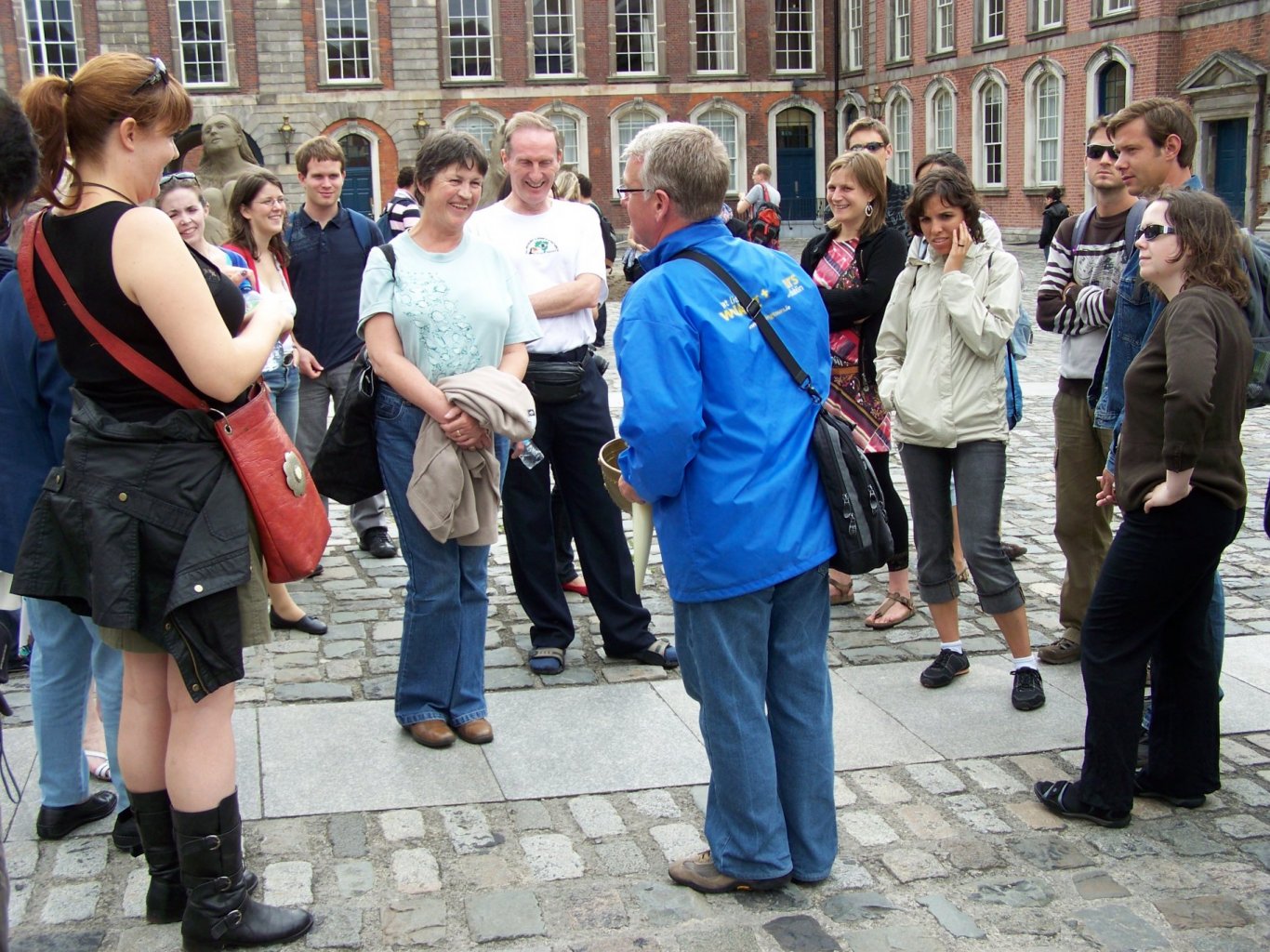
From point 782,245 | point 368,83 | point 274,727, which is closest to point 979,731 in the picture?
point 274,727

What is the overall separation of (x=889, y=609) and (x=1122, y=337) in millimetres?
Result: 1845

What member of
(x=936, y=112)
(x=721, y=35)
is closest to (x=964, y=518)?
(x=936, y=112)

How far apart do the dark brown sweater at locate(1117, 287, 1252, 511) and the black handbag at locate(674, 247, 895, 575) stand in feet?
2.88

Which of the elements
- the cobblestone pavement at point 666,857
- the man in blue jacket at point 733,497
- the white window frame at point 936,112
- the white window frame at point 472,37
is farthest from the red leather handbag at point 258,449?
the white window frame at point 472,37

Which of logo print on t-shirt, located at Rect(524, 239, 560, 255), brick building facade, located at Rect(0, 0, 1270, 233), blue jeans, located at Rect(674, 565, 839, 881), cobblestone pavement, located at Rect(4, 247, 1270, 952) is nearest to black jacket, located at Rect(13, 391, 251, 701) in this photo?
cobblestone pavement, located at Rect(4, 247, 1270, 952)

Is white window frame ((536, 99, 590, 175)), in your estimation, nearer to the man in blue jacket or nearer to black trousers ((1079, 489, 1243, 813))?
black trousers ((1079, 489, 1243, 813))

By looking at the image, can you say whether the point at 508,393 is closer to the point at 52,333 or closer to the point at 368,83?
the point at 52,333

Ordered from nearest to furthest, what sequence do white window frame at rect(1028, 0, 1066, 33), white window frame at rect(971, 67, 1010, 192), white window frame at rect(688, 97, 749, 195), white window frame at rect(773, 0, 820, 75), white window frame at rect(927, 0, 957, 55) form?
white window frame at rect(1028, 0, 1066, 33) → white window frame at rect(971, 67, 1010, 192) → white window frame at rect(927, 0, 957, 55) → white window frame at rect(688, 97, 749, 195) → white window frame at rect(773, 0, 820, 75)

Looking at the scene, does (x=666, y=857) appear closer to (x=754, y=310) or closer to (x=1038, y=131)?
(x=754, y=310)

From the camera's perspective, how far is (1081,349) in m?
5.14

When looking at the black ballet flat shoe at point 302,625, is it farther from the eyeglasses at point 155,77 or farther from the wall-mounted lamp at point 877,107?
the wall-mounted lamp at point 877,107

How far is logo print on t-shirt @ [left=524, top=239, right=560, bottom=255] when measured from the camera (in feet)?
17.0

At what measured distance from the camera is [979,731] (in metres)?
4.60

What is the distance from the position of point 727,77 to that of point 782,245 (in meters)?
8.61
